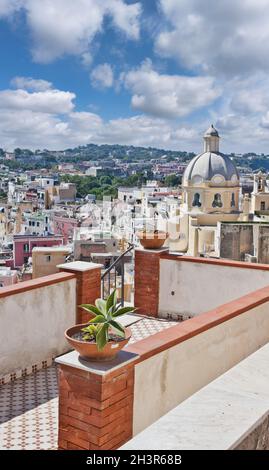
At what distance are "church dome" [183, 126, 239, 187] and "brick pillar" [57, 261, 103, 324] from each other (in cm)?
2494

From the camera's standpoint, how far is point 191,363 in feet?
11.5

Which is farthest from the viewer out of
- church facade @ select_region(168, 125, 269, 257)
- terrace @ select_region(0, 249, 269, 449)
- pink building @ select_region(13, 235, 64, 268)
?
pink building @ select_region(13, 235, 64, 268)

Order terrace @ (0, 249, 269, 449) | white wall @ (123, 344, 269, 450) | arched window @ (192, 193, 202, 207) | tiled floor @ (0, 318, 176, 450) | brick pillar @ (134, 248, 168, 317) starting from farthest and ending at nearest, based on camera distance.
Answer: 1. arched window @ (192, 193, 202, 207)
2. brick pillar @ (134, 248, 168, 317)
3. tiled floor @ (0, 318, 176, 450)
4. terrace @ (0, 249, 269, 449)
5. white wall @ (123, 344, 269, 450)

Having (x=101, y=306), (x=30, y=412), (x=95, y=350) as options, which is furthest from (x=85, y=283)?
(x=95, y=350)

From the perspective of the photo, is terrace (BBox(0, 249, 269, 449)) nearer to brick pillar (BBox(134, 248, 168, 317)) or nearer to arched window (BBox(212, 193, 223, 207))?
brick pillar (BBox(134, 248, 168, 317))

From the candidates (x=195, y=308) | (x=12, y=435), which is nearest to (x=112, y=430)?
(x=12, y=435)

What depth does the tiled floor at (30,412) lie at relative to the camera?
11.0 feet

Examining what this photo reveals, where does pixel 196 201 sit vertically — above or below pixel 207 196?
below

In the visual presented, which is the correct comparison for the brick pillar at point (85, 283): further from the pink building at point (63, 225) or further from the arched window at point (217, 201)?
the pink building at point (63, 225)

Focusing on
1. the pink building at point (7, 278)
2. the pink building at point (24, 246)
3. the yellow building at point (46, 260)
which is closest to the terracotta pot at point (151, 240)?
the yellow building at point (46, 260)

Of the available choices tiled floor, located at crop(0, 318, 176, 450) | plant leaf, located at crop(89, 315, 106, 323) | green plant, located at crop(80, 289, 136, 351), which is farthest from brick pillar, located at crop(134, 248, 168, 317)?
plant leaf, located at crop(89, 315, 106, 323)

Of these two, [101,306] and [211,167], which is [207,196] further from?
[101,306]

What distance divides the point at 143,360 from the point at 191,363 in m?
0.67

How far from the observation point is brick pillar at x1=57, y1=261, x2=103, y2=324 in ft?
16.4
